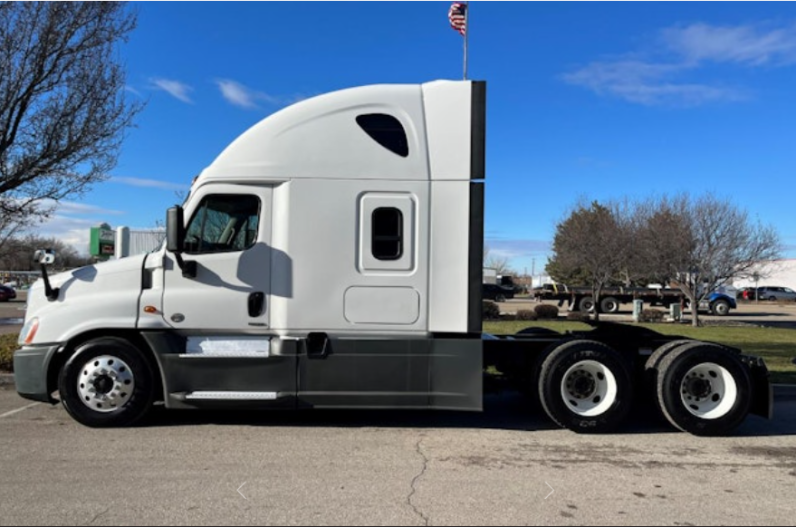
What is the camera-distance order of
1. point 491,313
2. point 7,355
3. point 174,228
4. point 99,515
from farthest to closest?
point 491,313, point 7,355, point 174,228, point 99,515

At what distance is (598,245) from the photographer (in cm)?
2744

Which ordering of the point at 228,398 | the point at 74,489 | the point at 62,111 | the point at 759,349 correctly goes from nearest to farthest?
the point at 74,489 < the point at 228,398 < the point at 62,111 < the point at 759,349

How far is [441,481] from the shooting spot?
474 cm

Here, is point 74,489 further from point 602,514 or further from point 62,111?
point 62,111

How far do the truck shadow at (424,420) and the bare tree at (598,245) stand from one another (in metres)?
18.8

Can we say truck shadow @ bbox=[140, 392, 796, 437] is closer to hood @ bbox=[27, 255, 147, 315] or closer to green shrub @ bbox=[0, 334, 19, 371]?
hood @ bbox=[27, 255, 147, 315]

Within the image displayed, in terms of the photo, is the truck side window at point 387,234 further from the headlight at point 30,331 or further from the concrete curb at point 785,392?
the concrete curb at point 785,392

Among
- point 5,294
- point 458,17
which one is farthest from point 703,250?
point 5,294

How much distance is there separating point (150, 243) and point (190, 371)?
863 cm

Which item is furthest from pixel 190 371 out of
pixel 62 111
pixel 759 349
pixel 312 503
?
pixel 759 349

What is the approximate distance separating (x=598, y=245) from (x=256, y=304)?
78.4 ft

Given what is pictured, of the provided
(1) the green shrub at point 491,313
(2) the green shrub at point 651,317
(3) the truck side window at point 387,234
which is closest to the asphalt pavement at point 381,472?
(3) the truck side window at point 387,234

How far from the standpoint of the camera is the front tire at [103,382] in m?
6.04

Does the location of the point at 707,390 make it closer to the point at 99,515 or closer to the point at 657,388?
the point at 657,388
